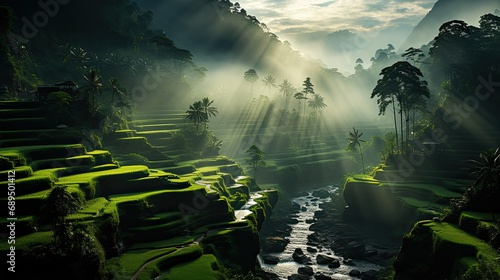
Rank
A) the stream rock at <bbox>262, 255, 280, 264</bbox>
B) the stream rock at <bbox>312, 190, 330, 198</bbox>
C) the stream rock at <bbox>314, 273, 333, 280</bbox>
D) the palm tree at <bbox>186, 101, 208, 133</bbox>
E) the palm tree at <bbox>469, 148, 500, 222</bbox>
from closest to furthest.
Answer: the palm tree at <bbox>469, 148, 500, 222</bbox>
the stream rock at <bbox>314, 273, 333, 280</bbox>
the stream rock at <bbox>262, 255, 280, 264</bbox>
the palm tree at <bbox>186, 101, 208, 133</bbox>
the stream rock at <bbox>312, 190, 330, 198</bbox>

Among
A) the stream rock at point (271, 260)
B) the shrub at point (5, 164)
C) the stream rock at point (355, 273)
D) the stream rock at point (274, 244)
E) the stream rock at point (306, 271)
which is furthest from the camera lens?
the stream rock at point (274, 244)

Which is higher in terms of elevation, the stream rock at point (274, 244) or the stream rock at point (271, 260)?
the stream rock at point (274, 244)

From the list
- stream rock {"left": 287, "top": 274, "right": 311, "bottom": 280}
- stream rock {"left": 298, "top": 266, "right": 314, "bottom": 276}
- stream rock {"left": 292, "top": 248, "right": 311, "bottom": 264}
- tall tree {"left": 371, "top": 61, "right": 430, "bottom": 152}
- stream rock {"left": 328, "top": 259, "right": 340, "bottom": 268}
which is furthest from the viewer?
tall tree {"left": 371, "top": 61, "right": 430, "bottom": 152}

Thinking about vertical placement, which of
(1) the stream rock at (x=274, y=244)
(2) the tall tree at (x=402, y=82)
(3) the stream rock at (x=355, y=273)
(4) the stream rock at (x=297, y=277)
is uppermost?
(2) the tall tree at (x=402, y=82)

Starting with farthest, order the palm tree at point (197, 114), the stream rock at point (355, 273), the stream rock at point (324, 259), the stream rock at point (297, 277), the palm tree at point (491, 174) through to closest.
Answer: the palm tree at point (197, 114), the stream rock at point (324, 259), the stream rock at point (355, 273), the stream rock at point (297, 277), the palm tree at point (491, 174)

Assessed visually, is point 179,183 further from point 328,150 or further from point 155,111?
point 328,150

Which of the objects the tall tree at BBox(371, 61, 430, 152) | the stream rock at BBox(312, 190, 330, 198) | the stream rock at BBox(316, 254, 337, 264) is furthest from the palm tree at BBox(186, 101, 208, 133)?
the stream rock at BBox(316, 254, 337, 264)

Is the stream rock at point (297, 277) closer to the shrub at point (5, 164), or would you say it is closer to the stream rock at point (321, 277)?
the stream rock at point (321, 277)

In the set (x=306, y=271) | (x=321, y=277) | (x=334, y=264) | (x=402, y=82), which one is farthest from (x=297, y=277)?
(x=402, y=82)

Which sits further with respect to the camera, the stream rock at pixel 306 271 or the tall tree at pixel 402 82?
the tall tree at pixel 402 82

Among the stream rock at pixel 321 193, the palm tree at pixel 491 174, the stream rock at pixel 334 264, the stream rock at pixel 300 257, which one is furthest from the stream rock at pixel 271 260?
the stream rock at pixel 321 193

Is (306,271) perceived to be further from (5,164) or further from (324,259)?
(5,164)

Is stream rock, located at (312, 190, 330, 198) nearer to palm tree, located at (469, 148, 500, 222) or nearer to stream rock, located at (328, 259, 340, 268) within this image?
stream rock, located at (328, 259, 340, 268)

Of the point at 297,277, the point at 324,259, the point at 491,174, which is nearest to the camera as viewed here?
the point at 491,174
